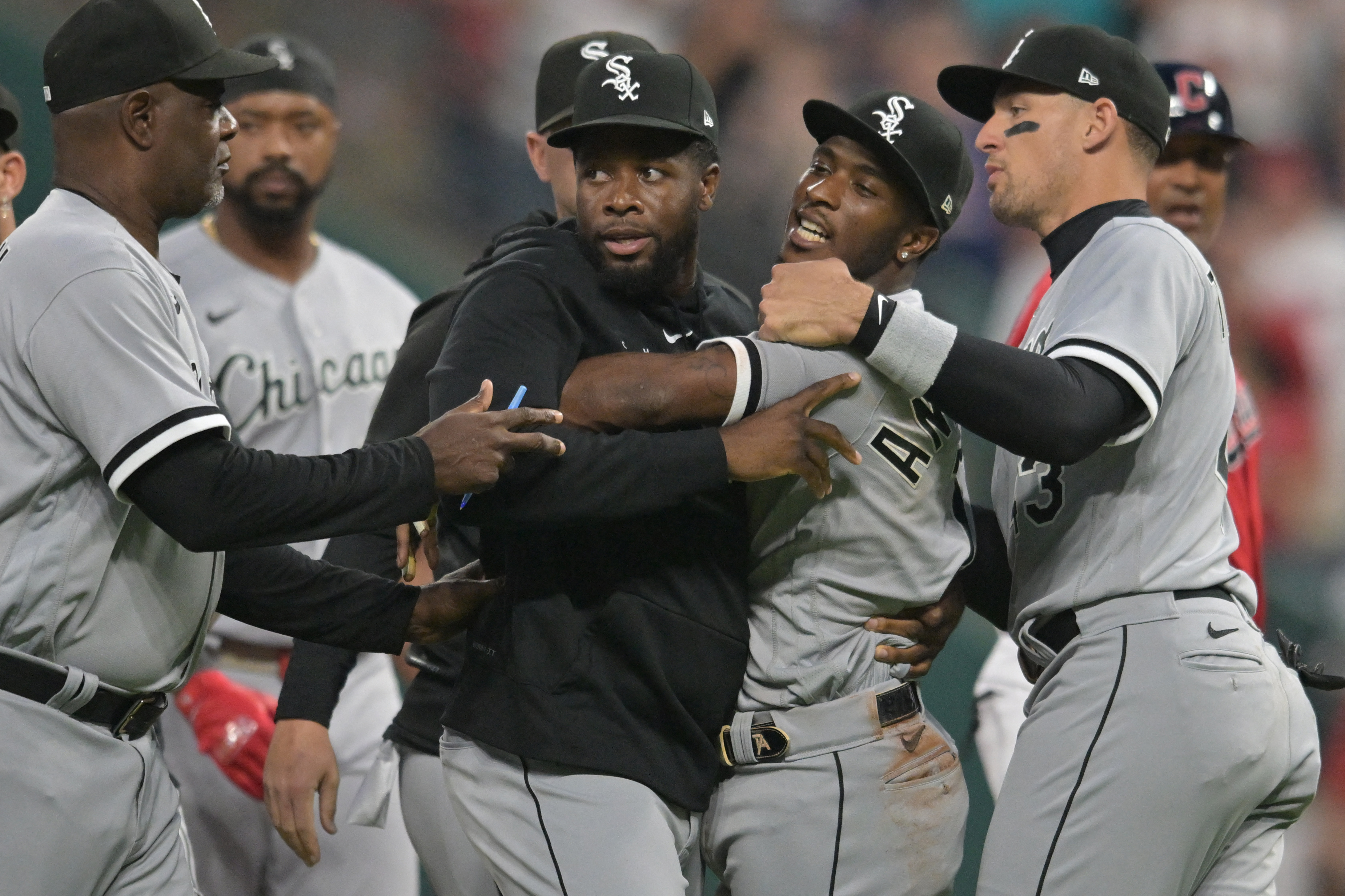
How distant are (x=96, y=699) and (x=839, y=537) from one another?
3.64ft

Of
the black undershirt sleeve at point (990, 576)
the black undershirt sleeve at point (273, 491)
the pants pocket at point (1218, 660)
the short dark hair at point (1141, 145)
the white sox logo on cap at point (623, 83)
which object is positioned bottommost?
the black undershirt sleeve at point (990, 576)

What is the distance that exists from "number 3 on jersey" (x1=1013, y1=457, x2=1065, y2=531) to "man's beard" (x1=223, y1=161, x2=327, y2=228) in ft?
7.69

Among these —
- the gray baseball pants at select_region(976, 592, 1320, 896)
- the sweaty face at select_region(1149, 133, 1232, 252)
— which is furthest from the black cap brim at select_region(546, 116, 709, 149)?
the sweaty face at select_region(1149, 133, 1232, 252)

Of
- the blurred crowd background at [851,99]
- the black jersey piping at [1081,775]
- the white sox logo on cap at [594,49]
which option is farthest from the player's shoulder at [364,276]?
the black jersey piping at [1081,775]

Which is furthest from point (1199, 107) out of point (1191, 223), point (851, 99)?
point (851, 99)

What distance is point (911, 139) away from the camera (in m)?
2.35

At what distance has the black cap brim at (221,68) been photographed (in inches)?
86.1

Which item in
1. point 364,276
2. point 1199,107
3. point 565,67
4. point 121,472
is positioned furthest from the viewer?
point 364,276

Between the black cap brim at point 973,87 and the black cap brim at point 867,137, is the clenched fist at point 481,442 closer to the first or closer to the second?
the black cap brim at point 867,137

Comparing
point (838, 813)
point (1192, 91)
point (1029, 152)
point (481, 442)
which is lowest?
point (838, 813)

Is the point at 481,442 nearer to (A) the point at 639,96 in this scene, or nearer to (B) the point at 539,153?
(A) the point at 639,96

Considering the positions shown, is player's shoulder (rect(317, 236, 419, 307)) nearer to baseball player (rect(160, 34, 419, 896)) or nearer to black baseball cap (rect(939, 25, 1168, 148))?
baseball player (rect(160, 34, 419, 896))

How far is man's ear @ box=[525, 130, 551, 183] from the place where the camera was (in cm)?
316

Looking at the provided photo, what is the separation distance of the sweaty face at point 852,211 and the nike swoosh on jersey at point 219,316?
201 cm
